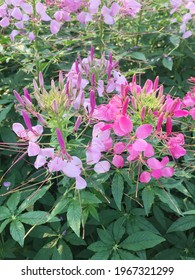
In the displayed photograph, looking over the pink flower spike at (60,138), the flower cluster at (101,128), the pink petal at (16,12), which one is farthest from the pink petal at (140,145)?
the pink petal at (16,12)

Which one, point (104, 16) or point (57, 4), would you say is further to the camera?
point (57, 4)

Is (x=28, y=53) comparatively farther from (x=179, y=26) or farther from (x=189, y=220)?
(x=189, y=220)

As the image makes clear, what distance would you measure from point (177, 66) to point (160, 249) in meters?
1.15

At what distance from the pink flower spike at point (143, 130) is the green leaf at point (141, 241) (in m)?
0.47

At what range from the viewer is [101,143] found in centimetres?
140

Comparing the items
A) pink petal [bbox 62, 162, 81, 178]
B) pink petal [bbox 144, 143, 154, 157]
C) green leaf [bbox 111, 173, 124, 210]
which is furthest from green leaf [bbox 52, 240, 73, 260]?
pink petal [bbox 144, 143, 154, 157]

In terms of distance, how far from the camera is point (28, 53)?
2.10m

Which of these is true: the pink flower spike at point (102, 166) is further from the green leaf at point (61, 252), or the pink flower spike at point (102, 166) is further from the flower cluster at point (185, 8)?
the flower cluster at point (185, 8)

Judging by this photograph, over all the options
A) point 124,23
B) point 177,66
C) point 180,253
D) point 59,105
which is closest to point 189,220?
point 180,253

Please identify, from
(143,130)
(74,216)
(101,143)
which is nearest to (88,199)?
(74,216)

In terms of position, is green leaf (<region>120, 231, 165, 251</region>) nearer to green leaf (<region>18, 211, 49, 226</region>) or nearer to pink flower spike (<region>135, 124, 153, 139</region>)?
green leaf (<region>18, 211, 49, 226</region>)

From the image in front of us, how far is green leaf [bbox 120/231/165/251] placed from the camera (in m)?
1.62

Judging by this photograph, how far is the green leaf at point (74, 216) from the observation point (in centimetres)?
137

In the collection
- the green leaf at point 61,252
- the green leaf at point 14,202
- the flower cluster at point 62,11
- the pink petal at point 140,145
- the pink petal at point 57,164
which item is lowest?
the green leaf at point 61,252
